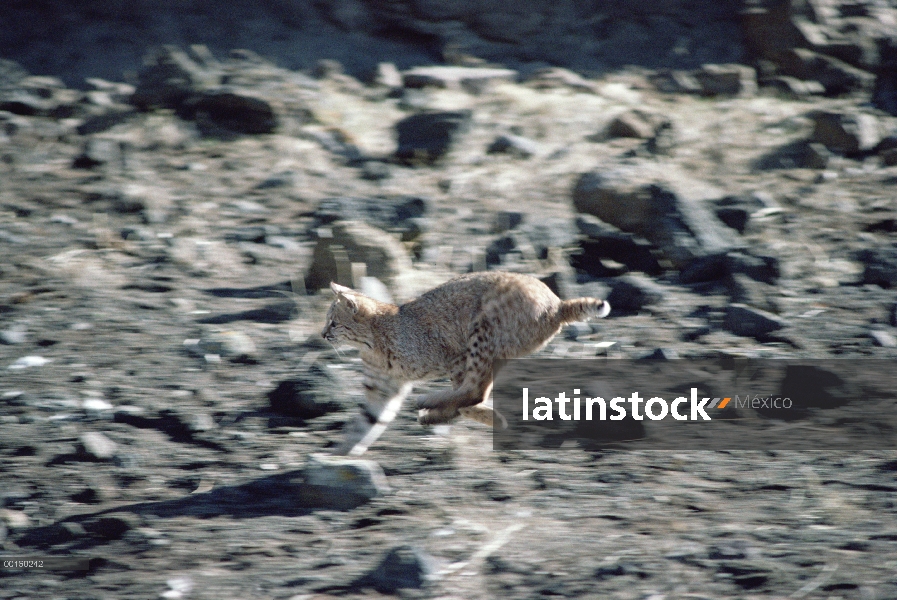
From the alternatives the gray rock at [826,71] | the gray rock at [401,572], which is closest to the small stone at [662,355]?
the gray rock at [401,572]

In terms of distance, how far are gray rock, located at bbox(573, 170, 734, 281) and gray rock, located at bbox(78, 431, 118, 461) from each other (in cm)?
429

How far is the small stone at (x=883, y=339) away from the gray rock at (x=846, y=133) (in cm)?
375

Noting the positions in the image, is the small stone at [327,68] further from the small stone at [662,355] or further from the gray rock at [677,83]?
the small stone at [662,355]

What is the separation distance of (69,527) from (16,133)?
6.79 metres

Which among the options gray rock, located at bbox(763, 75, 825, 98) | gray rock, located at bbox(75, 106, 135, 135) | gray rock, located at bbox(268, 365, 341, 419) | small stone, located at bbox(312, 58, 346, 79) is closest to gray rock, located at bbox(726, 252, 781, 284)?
gray rock, located at bbox(268, 365, 341, 419)

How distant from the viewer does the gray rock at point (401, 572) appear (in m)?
4.48

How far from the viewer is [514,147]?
10.5 metres

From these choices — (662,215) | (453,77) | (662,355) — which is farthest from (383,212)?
(453,77)

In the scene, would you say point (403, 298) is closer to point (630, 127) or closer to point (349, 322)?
point (349, 322)

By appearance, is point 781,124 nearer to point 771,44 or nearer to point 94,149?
point 771,44

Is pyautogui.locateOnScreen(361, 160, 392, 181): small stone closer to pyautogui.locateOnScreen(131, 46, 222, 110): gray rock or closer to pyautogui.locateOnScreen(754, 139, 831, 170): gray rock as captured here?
pyautogui.locateOnScreen(131, 46, 222, 110): gray rock

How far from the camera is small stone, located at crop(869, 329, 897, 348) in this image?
23.2 feet

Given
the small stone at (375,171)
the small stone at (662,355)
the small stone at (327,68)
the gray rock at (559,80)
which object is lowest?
the small stone at (662,355)

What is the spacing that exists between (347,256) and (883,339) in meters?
3.52
